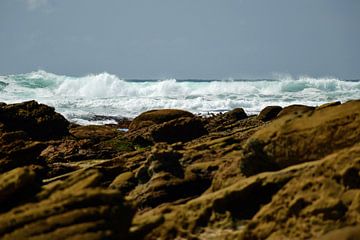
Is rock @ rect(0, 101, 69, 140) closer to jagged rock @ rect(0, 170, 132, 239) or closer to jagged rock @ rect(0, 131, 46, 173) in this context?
jagged rock @ rect(0, 131, 46, 173)

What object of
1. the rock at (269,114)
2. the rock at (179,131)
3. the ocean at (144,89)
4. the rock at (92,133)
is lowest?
the rock at (92,133)

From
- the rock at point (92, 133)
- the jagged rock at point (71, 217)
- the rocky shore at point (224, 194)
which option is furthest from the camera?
the rock at point (92, 133)

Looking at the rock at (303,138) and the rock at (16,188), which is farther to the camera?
the rock at (303,138)

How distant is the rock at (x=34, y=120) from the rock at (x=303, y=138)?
1457 cm

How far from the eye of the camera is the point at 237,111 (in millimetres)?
25812

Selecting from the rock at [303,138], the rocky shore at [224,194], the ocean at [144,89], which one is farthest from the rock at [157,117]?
the ocean at [144,89]

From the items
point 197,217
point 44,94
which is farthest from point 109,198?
point 44,94

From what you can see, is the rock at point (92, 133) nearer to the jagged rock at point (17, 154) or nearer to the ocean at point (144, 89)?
the jagged rock at point (17, 154)

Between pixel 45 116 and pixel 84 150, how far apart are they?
5162 mm

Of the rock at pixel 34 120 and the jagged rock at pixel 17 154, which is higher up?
the rock at pixel 34 120

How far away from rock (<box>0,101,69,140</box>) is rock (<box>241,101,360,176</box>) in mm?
14566

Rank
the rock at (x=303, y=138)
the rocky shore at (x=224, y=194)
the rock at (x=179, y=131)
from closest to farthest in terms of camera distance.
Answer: the rocky shore at (x=224, y=194) < the rock at (x=303, y=138) < the rock at (x=179, y=131)

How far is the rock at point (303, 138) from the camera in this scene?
28.8 feet

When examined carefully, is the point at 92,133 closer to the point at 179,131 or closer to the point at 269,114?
the point at 179,131
